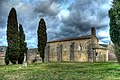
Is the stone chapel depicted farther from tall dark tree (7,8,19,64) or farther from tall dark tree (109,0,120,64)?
tall dark tree (109,0,120,64)

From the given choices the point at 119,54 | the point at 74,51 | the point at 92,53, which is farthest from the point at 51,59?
the point at 119,54

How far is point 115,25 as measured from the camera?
27.3 metres

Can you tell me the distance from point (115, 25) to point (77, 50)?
43100mm

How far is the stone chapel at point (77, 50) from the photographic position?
2645 inches

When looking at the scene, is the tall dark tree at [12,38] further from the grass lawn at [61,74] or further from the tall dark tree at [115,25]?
the tall dark tree at [115,25]

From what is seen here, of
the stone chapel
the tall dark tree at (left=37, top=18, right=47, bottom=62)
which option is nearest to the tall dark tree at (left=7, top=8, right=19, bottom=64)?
the tall dark tree at (left=37, top=18, right=47, bottom=62)

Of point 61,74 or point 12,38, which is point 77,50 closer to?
point 12,38

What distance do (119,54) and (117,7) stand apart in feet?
17.2

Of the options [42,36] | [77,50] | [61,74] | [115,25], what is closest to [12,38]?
[42,36]

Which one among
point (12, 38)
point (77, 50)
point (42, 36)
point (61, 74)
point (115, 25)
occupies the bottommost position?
point (61, 74)

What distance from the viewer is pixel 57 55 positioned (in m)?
74.7

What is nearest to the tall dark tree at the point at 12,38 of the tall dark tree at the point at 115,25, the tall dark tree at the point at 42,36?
the tall dark tree at the point at 42,36

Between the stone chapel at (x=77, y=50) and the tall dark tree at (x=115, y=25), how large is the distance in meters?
39.1

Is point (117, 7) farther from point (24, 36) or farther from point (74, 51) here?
point (74, 51)
